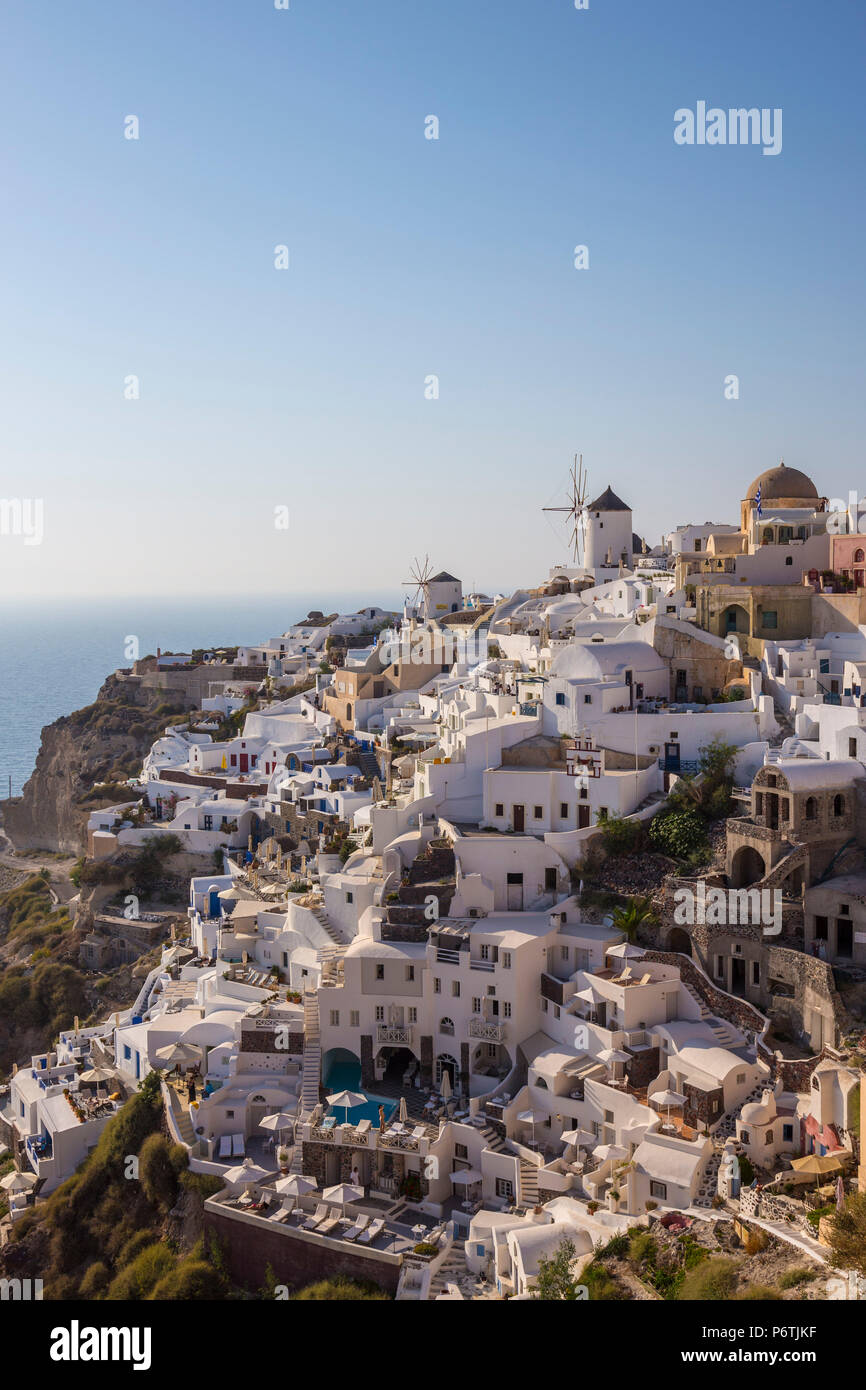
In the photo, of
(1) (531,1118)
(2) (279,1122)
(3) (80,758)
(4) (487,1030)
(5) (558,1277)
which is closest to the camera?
(5) (558,1277)

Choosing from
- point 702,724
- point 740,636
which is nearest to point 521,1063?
point 702,724

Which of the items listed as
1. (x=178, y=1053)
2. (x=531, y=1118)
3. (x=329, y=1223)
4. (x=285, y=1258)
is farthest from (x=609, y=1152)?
(x=178, y=1053)

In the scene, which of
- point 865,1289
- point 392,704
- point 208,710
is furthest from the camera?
point 208,710

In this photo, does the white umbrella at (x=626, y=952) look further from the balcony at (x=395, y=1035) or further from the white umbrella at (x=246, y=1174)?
the white umbrella at (x=246, y=1174)

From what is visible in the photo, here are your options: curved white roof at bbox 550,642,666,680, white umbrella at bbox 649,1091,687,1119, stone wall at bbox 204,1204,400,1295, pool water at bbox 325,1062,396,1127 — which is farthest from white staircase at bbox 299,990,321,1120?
curved white roof at bbox 550,642,666,680

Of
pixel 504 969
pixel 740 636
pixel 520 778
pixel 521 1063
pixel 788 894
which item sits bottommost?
pixel 521 1063

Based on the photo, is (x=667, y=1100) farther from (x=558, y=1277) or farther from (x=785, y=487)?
(x=785, y=487)

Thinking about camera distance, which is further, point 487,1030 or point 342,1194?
point 487,1030

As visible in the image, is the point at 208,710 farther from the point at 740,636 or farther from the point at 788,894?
the point at 788,894
